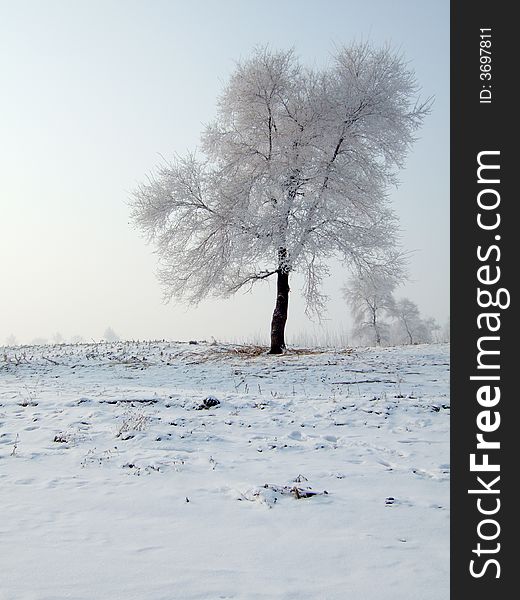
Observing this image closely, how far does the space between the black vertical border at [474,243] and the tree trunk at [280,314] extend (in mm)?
15373

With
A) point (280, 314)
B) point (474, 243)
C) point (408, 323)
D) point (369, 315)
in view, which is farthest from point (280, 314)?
point (408, 323)

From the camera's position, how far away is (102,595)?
2.87 meters

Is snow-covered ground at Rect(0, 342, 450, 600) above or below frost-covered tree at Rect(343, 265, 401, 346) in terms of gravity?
below

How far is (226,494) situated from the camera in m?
4.81

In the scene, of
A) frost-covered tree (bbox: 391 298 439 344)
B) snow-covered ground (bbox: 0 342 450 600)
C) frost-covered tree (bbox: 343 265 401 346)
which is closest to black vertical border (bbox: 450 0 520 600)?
snow-covered ground (bbox: 0 342 450 600)

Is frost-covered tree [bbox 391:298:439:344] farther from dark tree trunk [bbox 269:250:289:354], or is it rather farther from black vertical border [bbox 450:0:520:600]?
black vertical border [bbox 450:0:520:600]

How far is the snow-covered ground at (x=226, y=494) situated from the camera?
3.09 metres

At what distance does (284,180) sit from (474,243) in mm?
14959

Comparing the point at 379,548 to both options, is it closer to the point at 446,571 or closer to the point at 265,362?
the point at 446,571

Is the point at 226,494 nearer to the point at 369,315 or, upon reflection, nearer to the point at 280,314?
the point at 280,314

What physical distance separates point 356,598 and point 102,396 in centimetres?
828

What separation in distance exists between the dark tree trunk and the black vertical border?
1520 cm

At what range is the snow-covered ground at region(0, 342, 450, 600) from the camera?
3.09m

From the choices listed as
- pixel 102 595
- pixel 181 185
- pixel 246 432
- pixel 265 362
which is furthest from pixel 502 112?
pixel 181 185
